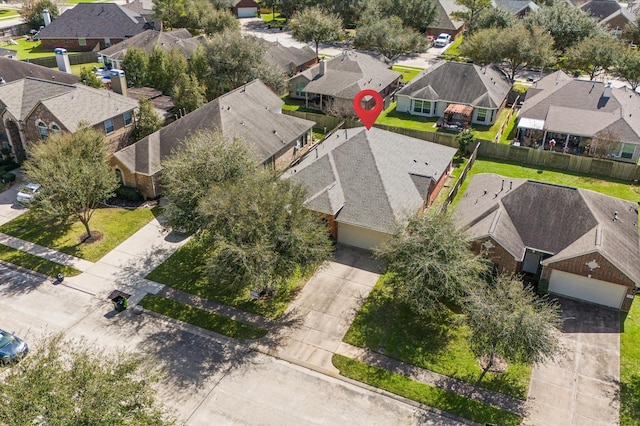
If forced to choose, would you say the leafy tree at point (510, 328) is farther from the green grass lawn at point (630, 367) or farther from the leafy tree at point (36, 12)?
the leafy tree at point (36, 12)

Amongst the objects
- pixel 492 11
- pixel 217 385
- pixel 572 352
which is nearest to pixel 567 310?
pixel 572 352

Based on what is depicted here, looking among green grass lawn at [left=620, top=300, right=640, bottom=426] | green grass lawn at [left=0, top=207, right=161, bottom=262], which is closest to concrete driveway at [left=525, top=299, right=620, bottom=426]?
green grass lawn at [left=620, top=300, right=640, bottom=426]

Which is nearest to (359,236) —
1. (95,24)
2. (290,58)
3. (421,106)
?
(421,106)

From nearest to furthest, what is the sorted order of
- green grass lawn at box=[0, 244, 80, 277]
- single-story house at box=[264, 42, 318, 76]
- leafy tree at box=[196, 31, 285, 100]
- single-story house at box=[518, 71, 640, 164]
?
green grass lawn at box=[0, 244, 80, 277] < single-story house at box=[518, 71, 640, 164] < leafy tree at box=[196, 31, 285, 100] < single-story house at box=[264, 42, 318, 76]

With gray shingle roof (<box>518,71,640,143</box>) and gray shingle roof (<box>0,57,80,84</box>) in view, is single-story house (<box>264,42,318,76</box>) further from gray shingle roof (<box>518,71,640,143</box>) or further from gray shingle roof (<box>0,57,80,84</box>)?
gray shingle roof (<box>518,71,640,143</box>)

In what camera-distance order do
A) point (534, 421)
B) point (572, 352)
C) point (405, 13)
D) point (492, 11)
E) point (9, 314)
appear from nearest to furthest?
point (534, 421) → point (572, 352) → point (9, 314) → point (492, 11) → point (405, 13)

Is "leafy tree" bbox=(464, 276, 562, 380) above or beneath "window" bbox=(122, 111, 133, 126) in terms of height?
beneath

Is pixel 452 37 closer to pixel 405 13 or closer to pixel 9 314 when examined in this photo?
pixel 405 13
